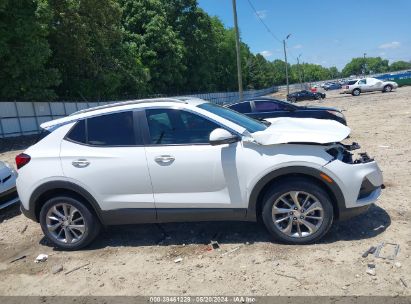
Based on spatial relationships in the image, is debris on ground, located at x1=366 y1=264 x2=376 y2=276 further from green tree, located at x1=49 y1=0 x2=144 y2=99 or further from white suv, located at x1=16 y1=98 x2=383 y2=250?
green tree, located at x1=49 y1=0 x2=144 y2=99

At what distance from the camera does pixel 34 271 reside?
477 cm

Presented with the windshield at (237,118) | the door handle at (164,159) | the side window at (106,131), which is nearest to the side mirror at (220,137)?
the windshield at (237,118)

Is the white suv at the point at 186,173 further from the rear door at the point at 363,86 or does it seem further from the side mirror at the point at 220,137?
the rear door at the point at 363,86

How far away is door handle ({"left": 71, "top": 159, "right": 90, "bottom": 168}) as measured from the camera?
16.0 ft

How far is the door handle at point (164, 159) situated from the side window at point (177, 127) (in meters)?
0.18

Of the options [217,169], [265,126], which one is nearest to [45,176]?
[217,169]

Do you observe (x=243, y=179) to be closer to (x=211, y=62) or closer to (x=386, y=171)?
(x=386, y=171)

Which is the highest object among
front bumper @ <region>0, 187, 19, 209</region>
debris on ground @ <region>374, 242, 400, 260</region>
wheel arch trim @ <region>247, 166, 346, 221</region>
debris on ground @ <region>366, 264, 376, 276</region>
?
wheel arch trim @ <region>247, 166, 346, 221</region>

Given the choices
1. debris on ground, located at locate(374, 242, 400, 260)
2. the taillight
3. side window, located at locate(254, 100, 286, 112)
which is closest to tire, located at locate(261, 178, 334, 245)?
debris on ground, located at locate(374, 242, 400, 260)

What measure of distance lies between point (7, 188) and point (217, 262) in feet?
13.9

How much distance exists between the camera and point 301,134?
4.55 m

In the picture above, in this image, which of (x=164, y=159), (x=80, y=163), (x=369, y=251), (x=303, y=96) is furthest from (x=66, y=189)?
(x=303, y=96)

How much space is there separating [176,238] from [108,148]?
1.41 meters

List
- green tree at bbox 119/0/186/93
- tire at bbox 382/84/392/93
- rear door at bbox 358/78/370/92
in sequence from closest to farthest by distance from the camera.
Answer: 1. green tree at bbox 119/0/186/93
2. tire at bbox 382/84/392/93
3. rear door at bbox 358/78/370/92
